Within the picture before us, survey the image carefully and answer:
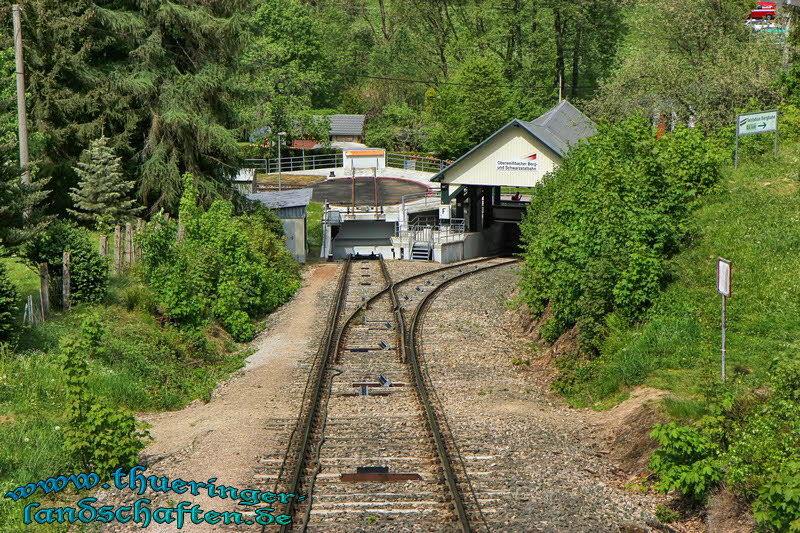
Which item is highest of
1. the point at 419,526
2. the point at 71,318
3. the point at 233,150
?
the point at 233,150

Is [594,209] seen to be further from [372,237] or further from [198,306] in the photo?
[372,237]

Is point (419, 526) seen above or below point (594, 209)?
Result: below

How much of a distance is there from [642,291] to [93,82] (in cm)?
2210

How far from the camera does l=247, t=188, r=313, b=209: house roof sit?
37719 millimetres

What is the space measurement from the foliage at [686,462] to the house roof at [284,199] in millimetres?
27284

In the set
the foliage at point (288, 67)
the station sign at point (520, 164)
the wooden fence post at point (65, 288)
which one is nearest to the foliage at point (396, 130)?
the foliage at point (288, 67)

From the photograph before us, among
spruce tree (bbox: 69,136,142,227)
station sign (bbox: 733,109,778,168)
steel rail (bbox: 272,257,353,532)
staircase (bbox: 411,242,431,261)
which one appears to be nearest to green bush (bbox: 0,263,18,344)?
steel rail (bbox: 272,257,353,532)

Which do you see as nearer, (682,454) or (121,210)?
(682,454)

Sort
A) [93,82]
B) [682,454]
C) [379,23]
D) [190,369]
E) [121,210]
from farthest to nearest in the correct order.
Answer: [379,23]
[93,82]
[121,210]
[190,369]
[682,454]

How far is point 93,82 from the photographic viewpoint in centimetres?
3153

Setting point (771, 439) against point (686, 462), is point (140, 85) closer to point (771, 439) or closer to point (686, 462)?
point (686, 462)

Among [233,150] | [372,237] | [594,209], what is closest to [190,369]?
[594,209]

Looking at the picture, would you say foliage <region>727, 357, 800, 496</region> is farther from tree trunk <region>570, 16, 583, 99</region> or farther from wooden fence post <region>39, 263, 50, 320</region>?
tree trunk <region>570, 16, 583, 99</region>

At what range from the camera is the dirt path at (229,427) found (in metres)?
11.9
